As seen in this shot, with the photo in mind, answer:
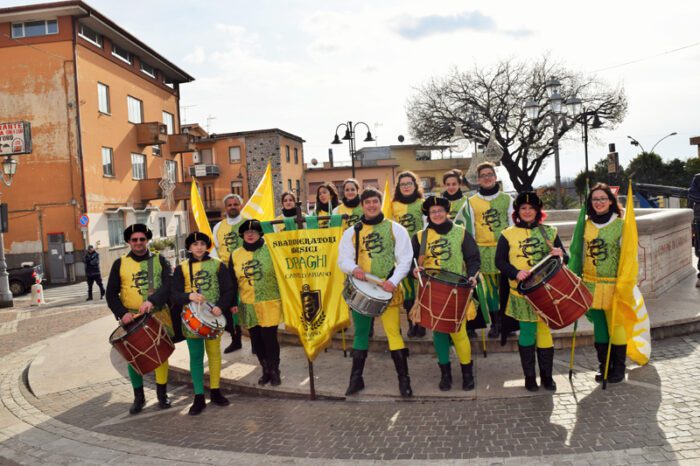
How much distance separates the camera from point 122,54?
30531 millimetres

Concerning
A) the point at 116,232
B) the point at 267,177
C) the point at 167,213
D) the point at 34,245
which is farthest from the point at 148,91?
the point at 267,177

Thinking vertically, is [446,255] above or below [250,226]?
below

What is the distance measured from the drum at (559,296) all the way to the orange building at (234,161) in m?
46.5

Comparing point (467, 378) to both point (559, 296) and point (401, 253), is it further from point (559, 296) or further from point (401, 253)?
point (401, 253)

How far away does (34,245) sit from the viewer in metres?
25.7

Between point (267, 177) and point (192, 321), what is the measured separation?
2525 mm

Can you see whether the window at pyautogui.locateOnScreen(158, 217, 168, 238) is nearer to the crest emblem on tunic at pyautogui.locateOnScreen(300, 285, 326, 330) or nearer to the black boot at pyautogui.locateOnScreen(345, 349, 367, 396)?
the crest emblem on tunic at pyautogui.locateOnScreen(300, 285, 326, 330)

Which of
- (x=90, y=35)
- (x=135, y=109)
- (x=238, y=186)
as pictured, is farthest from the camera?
(x=238, y=186)

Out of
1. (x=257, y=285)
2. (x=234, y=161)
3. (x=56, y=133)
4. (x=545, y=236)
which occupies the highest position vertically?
(x=234, y=161)

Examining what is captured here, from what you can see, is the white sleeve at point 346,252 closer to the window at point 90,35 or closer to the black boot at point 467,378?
the black boot at point 467,378

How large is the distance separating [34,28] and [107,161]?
6483mm

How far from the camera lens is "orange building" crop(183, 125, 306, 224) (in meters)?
51.4

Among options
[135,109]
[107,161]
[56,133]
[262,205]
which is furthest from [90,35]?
[262,205]

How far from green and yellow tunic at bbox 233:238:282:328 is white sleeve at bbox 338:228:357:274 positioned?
86cm
